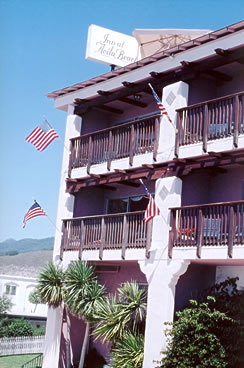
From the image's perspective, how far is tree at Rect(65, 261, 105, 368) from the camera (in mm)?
23938

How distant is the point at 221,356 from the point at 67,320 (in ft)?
28.2

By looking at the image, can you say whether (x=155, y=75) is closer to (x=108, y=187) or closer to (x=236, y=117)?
(x=236, y=117)

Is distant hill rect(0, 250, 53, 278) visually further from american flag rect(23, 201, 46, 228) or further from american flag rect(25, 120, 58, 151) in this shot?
american flag rect(25, 120, 58, 151)

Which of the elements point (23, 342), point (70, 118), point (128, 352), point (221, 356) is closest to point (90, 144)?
point (70, 118)

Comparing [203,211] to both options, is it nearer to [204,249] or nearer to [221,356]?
[204,249]

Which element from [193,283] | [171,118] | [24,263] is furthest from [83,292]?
[24,263]

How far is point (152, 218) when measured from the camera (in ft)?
74.2

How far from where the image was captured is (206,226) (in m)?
20.7

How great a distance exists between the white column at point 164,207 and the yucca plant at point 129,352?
2922 millimetres

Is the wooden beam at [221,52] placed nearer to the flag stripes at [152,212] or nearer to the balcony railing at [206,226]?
the balcony railing at [206,226]

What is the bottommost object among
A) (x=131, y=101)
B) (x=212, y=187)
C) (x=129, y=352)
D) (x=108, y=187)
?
(x=129, y=352)

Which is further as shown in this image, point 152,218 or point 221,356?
point 152,218

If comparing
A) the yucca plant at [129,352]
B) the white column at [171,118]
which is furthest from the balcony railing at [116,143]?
the yucca plant at [129,352]

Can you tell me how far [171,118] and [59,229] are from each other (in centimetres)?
737
